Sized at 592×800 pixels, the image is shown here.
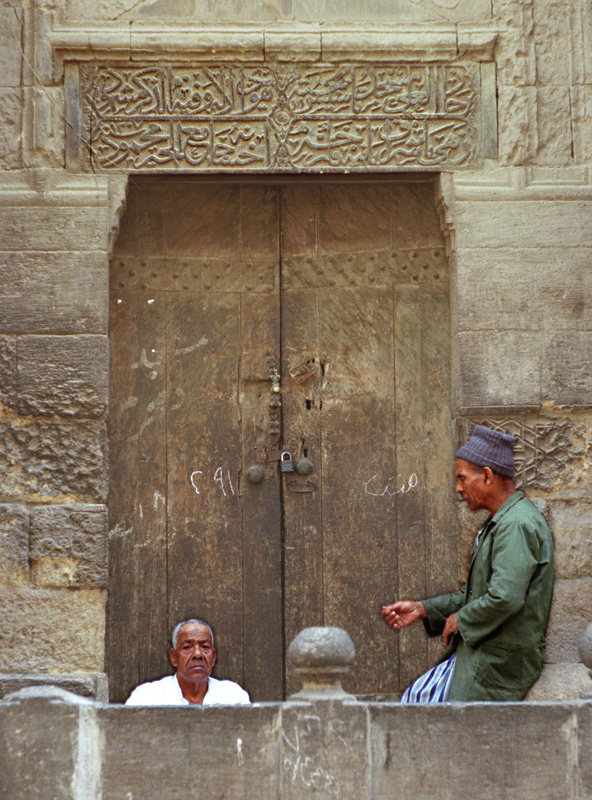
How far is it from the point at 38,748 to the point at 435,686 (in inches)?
63.4

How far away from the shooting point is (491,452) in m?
4.36

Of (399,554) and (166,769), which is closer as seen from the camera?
(166,769)

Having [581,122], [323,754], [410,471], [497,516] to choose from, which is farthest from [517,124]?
[323,754]

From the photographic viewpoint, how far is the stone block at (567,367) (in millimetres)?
5340

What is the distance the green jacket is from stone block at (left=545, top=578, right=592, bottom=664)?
1094 mm

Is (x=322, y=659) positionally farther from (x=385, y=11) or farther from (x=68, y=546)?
(x=385, y=11)

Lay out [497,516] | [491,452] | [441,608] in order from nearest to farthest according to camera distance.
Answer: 1. [497,516]
2. [491,452]
3. [441,608]

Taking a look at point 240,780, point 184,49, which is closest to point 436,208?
point 184,49

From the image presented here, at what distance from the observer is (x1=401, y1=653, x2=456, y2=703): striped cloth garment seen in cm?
423

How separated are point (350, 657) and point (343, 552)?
2.24 meters

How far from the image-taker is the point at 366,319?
6.00 metres

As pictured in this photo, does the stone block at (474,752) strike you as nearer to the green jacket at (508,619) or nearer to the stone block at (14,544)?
the green jacket at (508,619)

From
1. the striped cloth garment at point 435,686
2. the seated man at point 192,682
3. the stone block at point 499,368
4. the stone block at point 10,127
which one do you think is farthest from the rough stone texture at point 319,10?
the striped cloth garment at point 435,686

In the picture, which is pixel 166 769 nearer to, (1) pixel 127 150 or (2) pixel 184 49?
(1) pixel 127 150
